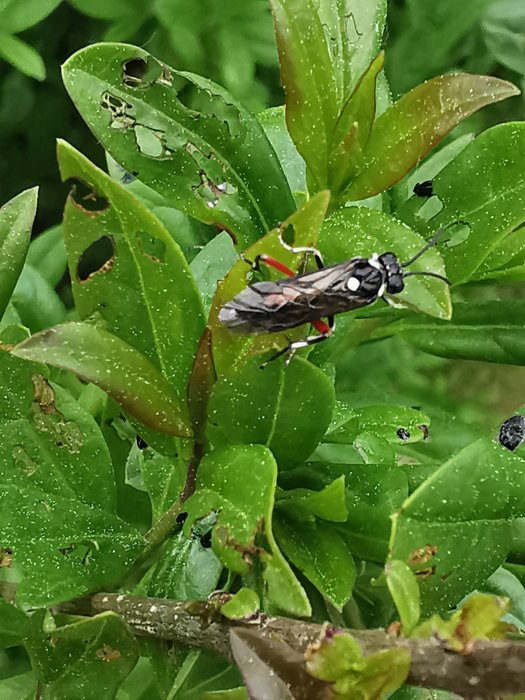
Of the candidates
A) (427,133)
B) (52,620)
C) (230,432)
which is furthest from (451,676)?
(427,133)

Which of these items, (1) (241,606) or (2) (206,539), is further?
(2) (206,539)

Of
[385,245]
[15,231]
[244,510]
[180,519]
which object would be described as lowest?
[180,519]

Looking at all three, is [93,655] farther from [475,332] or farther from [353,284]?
[475,332]

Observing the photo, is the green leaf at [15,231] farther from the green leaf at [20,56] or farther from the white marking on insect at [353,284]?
the green leaf at [20,56]

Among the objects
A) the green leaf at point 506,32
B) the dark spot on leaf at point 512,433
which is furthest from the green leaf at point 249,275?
the green leaf at point 506,32

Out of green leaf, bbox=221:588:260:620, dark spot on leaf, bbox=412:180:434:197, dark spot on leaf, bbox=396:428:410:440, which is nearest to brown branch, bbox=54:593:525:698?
green leaf, bbox=221:588:260:620

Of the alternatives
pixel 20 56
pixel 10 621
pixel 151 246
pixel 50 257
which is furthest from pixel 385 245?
pixel 20 56

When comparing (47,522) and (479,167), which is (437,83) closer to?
(479,167)
